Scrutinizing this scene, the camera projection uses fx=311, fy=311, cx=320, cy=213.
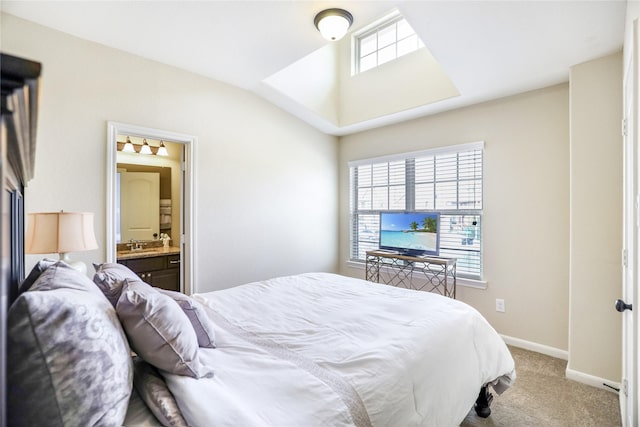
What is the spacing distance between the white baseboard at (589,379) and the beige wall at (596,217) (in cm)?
3

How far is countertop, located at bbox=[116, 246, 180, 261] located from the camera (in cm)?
351

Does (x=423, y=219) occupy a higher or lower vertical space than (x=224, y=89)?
lower

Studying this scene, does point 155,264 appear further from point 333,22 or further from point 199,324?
point 333,22

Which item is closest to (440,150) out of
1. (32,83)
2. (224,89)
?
(224,89)

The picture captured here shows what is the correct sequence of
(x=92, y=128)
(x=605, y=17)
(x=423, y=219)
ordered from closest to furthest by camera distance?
(x=605, y=17) < (x=92, y=128) < (x=423, y=219)

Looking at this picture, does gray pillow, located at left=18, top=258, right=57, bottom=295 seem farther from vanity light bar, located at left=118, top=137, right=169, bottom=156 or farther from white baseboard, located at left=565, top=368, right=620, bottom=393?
white baseboard, located at left=565, top=368, right=620, bottom=393

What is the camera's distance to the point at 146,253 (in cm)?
372

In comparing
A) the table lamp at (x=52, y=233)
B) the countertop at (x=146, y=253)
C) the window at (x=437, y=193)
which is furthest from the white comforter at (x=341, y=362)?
the countertop at (x=146, y=253)

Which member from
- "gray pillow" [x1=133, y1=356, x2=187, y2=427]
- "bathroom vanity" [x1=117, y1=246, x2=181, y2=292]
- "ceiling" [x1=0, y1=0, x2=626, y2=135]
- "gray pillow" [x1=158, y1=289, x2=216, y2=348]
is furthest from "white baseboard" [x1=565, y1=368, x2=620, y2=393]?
"bathroom vanity" [x1=117, y1=246, x2=181, y2=292]

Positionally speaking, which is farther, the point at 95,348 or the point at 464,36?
the point at 464,36

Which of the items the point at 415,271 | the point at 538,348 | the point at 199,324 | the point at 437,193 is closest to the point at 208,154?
the point at 199,324

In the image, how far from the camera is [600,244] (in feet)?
7.81

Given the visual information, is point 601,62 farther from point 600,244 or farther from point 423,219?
→ point 423,219

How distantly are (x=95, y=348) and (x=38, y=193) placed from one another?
223 centimetres
